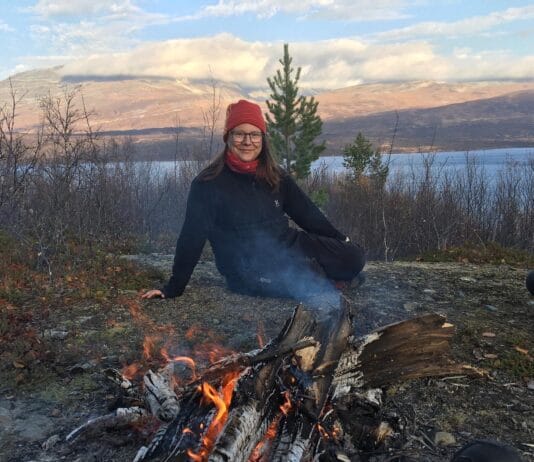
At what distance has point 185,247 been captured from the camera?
157 inches

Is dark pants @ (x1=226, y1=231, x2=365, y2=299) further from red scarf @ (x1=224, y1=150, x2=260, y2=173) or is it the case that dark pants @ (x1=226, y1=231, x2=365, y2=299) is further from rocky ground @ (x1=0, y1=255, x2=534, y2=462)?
red scarf @ (x1=224, y1=150, x2=260, y2=173)

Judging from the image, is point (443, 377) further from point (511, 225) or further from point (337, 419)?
point (511, 225)

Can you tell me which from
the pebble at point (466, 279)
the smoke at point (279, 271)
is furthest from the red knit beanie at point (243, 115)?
the pebble at point (466, 279)

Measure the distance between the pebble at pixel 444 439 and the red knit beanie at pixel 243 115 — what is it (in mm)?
2626

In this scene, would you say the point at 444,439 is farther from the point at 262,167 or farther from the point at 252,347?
the point at 262,167

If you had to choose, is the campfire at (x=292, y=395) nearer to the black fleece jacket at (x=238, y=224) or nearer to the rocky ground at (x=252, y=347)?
the rocky ground at (x=252, y=347)

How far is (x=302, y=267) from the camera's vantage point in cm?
424

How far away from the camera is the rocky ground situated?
2266 mm

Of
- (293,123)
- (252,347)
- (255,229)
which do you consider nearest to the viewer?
(252,347)

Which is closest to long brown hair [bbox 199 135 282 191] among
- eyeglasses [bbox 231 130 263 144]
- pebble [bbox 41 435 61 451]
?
eyeglasses [bbox 231 130 263 144]

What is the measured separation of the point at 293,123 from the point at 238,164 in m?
10.7

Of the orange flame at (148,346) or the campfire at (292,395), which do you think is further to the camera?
the orange flame at (148,346)

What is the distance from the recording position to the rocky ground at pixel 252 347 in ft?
7.43

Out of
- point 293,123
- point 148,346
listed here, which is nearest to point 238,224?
point 148,346
